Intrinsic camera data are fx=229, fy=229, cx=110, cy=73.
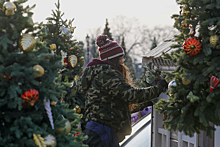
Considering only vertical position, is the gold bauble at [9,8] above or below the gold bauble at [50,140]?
above

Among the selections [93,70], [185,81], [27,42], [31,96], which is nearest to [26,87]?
[31,96]

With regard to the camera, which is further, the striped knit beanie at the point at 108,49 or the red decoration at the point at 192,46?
the striped knit beanie at the point at 108,49

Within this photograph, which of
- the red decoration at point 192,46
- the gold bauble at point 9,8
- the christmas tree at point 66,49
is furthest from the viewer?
the christmas tree at point 66,49

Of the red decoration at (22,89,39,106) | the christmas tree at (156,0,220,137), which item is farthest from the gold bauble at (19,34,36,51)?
the christmas tree at (156,0,220,137)

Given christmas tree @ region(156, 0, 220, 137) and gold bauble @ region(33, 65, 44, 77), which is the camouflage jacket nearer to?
christmas tree @ region(156, 0, 220, 137)

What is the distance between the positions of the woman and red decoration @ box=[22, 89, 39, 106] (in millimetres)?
1260

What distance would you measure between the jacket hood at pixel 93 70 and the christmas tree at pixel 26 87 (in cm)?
102

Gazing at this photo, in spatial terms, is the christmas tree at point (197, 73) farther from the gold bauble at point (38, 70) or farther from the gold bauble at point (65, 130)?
the gold bauble at point (38, 70)

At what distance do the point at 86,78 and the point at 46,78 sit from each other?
1237 millimetres

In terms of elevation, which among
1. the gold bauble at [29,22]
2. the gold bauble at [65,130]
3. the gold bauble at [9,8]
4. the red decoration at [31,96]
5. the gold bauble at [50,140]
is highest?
the gold bauble at [9,8]

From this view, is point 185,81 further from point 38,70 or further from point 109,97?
point 38,70

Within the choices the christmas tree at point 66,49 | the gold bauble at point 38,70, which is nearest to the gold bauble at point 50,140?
the gold bauble at point 38,70

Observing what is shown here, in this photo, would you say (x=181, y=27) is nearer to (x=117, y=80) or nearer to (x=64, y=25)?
(x=117, y=80)

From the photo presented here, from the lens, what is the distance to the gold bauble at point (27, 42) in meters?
1.73
